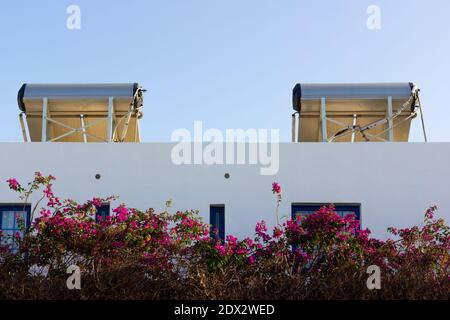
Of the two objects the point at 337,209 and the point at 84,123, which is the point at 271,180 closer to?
the point at 337,209

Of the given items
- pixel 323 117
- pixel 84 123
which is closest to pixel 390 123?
pixel 323 117

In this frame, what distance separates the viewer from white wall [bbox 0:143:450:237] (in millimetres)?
11195

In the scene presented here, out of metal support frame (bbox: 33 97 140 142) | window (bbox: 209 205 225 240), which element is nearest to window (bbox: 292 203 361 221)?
window (bbox: 209 205 225 240)

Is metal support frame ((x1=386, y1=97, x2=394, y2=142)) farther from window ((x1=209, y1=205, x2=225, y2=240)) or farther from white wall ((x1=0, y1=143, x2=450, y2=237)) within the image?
window ((x1=209, y1=205, x2=225, y2=240))

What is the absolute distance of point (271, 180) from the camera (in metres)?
11.3

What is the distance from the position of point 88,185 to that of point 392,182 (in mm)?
5100

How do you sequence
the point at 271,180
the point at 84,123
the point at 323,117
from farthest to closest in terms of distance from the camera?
the point at 84,123 → the point at 323,117 → the point at 271,180

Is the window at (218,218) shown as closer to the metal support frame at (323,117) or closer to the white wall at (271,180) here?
the white wall at (271,180)

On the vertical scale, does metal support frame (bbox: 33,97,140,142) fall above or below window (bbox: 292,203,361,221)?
above

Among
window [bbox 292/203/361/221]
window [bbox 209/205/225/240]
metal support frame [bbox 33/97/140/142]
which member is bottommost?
window [bbox 209/205/225/240]

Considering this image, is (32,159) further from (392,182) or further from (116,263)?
(392,182)

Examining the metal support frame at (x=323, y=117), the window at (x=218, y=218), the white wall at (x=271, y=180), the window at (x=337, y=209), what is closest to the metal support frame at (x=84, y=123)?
the white wall at (x=271, y=180)

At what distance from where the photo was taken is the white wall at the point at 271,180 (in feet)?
36.7

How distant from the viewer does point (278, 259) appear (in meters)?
8.41
